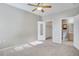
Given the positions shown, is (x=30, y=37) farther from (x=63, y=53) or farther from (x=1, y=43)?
(x=63, y=53)

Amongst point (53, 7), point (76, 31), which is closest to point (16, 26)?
point (53, 7)

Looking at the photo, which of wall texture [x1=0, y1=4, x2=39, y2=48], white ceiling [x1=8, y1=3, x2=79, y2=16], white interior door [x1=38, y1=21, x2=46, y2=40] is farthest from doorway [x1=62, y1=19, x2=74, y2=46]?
wall texture [x1=0, y1=4, x2=39, y2=48]

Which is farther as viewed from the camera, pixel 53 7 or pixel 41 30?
pixel 41 30

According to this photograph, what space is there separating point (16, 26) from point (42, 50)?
0.87m

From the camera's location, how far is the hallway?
8.60ft

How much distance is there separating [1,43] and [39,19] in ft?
3.50

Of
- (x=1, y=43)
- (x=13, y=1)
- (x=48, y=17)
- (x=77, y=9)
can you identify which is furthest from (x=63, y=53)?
(x=13, y=1)

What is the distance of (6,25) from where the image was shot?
2688mm

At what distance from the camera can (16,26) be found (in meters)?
2.77

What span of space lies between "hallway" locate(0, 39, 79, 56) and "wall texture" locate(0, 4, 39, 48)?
15 centimetres

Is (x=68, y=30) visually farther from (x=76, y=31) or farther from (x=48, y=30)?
(x=48, y=30)

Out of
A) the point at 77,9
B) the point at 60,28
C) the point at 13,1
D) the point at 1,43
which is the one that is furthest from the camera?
the point at 60,28

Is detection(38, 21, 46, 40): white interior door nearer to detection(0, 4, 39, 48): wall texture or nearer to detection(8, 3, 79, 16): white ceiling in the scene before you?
detection(0, 4, 39, 48): wall texture

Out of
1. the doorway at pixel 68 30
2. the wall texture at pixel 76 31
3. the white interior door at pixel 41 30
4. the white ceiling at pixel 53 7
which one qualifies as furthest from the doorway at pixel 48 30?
the wall texture at pixel 76 31
